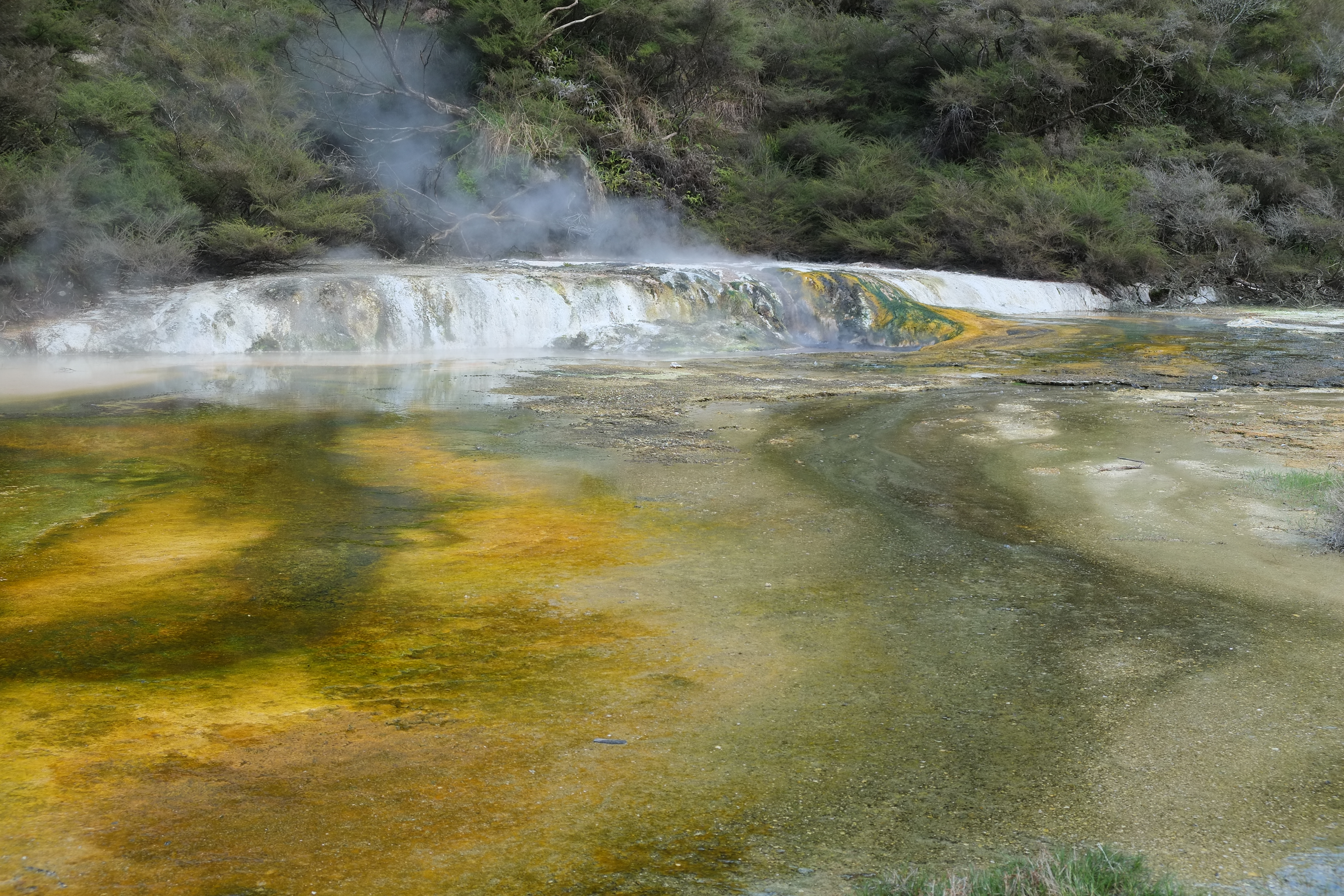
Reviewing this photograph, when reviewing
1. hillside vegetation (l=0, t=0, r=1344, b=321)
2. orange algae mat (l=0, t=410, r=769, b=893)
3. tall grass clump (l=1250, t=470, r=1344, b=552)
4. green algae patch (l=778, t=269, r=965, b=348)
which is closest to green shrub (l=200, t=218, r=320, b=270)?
hillside vegetation (l=0, t=0, r=1344, b=321)

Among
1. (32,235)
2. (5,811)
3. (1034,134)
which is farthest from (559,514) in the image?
(1034,134)

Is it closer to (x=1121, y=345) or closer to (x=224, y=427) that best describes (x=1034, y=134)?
(x=1121, y=345)

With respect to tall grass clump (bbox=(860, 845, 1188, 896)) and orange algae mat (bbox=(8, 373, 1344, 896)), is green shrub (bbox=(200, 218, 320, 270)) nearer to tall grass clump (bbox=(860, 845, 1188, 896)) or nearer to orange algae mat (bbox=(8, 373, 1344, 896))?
orange algae mat (bbox=(8, 373, 1344, 896))

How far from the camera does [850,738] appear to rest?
3375mm

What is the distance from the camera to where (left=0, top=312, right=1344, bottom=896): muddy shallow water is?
2.81 meters

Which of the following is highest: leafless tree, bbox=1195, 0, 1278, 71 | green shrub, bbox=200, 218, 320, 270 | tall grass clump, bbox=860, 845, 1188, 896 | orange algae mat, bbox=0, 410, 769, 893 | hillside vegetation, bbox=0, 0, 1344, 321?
leafless tree, bbox=1195, 0, 1278, 71

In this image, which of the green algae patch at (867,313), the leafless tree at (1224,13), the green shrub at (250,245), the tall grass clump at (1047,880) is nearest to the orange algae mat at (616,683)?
the tall grass clump at (1047,880)

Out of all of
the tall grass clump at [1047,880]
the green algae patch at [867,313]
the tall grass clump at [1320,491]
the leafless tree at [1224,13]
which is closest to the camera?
the tall grass clump at [1047,880]

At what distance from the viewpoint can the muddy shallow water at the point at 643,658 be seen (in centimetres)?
281

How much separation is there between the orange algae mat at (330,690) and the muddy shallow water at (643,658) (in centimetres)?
1

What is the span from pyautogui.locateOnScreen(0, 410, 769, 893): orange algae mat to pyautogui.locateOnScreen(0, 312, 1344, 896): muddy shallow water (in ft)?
0.05

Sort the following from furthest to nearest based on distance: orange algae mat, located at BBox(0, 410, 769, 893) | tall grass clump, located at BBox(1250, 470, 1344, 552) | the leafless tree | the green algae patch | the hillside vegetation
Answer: the leafless tree → the hillside vegetation → the green algae patch → tall grass clump, located at BBox(1250, 470, 1344, 552) → orange algae mat, located at BBox(0, 410, 769, 893)

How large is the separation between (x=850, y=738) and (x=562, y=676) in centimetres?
95

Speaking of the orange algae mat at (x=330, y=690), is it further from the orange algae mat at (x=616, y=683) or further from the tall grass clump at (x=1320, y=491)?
the tall grass clump at (x=1320, y=491)
